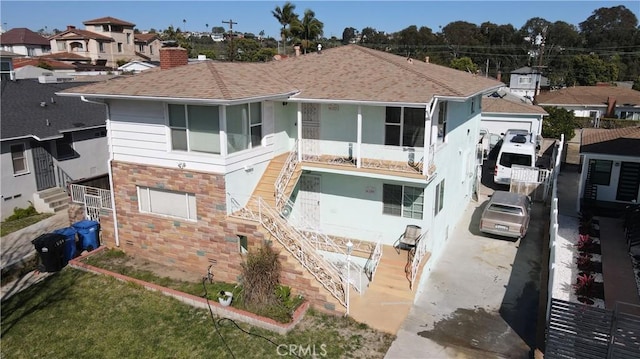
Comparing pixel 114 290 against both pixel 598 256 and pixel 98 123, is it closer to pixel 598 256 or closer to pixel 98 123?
pixel 98 123

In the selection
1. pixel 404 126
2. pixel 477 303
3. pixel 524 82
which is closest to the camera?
pixel 477 303

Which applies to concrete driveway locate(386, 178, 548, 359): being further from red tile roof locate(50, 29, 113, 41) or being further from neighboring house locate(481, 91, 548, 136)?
red tile roof locate(50, 29, 113, 41)

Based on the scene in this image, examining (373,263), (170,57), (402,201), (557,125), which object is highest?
(170,57)

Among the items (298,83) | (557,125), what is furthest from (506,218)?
(557,125)

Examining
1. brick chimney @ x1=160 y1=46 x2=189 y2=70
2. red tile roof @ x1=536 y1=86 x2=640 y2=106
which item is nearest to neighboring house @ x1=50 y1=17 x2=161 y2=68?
brick chimney @ x1=160 y1=46 x2=189 y2=70

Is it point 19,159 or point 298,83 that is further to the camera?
point 19,159

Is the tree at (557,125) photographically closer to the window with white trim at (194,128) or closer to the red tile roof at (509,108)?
the red tile roof at (509,108)

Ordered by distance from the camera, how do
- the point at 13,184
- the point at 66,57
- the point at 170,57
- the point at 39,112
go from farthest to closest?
the point at 66,57 < the point at 39,112 < the point at 13,184 < the point at 170,57

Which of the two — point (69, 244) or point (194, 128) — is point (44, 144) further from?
point (194, 128)
